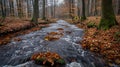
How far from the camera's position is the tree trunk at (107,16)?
10.7 meters

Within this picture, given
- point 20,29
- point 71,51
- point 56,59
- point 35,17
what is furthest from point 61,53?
point 35,17

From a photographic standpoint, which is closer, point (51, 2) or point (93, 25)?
point (93, 25)

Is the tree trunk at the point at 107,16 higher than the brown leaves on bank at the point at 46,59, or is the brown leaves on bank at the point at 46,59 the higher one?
the tree trunk at the point at 107,16

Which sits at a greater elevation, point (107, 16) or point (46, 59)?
point (107, 16)

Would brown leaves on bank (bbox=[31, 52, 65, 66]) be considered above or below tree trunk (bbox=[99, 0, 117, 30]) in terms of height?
below

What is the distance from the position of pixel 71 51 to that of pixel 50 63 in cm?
195

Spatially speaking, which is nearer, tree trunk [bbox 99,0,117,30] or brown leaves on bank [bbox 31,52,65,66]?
brown leaves on bank [bbox 31,52,65,66]

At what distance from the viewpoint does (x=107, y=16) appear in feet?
35.9

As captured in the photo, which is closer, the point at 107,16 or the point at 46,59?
the point at 46,59

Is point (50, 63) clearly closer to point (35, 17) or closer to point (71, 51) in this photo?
point (71, 51)

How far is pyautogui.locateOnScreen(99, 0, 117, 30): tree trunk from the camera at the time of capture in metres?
10.7

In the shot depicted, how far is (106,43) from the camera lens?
7.83 metres

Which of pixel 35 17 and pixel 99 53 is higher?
pixel 35 17

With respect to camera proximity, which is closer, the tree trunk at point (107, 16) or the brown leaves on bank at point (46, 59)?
the brown leaves on bank at point (46, 59)
